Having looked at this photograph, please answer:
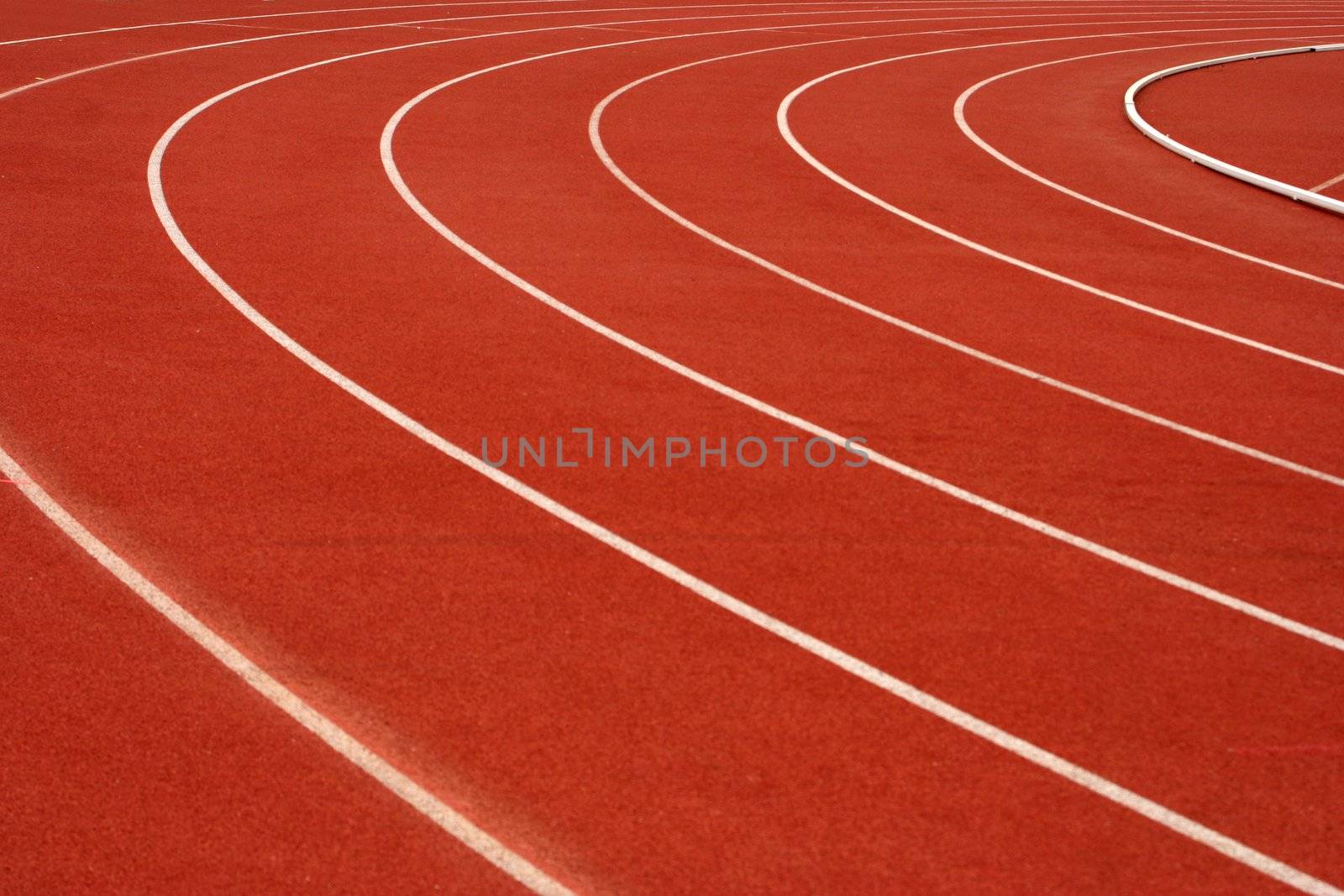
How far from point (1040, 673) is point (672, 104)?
9131 mm

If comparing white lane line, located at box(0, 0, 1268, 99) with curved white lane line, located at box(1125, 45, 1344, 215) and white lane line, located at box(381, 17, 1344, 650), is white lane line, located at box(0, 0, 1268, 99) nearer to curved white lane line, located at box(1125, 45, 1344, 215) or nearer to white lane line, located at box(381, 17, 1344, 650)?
curved white lane line, located at box(1125, 45, 1344, 215)

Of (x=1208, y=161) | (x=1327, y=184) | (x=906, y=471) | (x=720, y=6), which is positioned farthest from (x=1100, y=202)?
(x=720, y=6)

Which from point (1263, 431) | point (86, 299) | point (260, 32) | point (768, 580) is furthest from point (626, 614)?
point (260, 32)

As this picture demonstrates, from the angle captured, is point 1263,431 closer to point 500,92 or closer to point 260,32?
point 500,92

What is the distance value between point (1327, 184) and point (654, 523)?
8169 mm

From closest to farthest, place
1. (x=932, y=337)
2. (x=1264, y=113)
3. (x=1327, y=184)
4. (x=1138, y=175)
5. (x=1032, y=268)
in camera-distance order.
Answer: (x=932, y=337) → (x=1032, y=268) → (x=1138, y=175) → (x=1327, y=184) → (x=1264, y=113)

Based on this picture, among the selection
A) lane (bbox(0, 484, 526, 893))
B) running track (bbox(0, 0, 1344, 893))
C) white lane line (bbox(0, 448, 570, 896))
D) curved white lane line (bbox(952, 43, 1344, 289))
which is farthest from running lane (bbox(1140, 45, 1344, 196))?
lane (bbox(0, 484, 526, 893))

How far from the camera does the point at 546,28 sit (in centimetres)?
1689

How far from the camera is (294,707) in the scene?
4242 millimetres

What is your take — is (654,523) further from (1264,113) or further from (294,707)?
(1264,113)

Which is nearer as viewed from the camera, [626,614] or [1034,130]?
[626,614]

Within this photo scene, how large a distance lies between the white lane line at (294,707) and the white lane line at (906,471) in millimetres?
2644

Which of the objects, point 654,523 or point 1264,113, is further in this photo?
point 1264,113

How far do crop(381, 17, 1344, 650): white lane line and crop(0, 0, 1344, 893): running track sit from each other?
26mm
